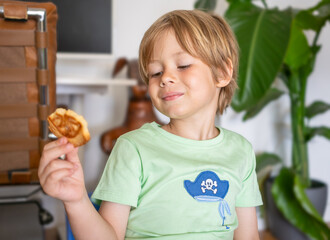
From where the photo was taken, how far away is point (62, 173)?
609 mm

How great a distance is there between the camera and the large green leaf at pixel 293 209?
72.6 inches

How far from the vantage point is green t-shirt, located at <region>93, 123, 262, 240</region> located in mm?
753

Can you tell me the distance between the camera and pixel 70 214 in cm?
65

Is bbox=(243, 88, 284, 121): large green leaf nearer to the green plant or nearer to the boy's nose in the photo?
the green plant

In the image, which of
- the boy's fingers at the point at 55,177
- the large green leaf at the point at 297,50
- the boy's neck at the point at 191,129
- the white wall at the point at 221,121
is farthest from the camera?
the white wall at the point at 221,121

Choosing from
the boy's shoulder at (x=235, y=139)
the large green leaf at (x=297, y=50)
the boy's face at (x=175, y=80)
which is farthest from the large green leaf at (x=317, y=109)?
the boy's face at (x=175, y=80)

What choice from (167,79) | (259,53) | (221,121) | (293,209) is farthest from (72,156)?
(221,121)

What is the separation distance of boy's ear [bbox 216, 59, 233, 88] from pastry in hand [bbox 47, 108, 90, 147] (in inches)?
14.5

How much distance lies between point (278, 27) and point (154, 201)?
1.12 m

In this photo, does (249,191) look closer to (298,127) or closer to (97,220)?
(97,220)

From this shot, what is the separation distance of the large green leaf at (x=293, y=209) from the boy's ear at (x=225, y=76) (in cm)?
110

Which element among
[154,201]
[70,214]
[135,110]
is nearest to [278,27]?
[135,110]

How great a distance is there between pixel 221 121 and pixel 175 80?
58.8 inches

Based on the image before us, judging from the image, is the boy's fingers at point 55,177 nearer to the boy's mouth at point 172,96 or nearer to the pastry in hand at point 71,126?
the pastry in hand at point 71,126
